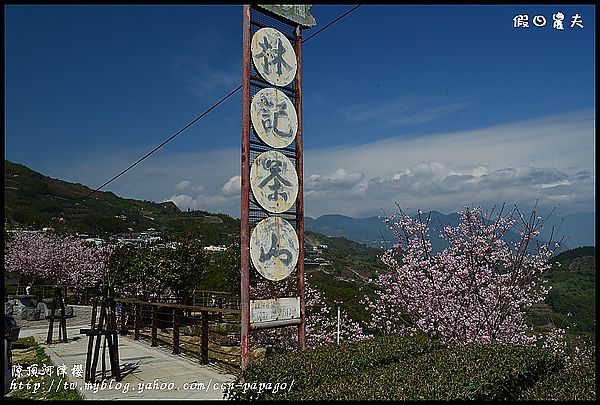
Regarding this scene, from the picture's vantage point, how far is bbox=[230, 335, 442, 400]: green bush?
13.5 ft

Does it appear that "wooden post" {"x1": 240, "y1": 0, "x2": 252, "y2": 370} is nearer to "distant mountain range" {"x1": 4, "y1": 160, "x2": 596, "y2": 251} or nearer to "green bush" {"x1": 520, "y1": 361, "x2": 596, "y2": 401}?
"green bush" {"x1": 520, "y1": 361, "x2": 596, "y2": 401}

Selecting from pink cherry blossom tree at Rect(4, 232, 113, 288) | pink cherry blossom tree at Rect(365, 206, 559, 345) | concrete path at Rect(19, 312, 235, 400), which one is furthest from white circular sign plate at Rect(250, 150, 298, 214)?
pink cherry blossom tree at Rect(4, 232, 113, 288)

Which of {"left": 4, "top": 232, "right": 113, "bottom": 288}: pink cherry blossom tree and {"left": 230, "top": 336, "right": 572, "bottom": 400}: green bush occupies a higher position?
{"left": 4, "top": 232, "right": 113, "bottom": 288}: pink cherry blossom tree

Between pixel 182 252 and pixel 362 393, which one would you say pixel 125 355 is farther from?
pixel 362 393

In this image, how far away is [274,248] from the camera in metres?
5.88

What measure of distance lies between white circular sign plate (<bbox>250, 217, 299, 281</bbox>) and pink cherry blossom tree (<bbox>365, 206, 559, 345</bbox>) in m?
2.50

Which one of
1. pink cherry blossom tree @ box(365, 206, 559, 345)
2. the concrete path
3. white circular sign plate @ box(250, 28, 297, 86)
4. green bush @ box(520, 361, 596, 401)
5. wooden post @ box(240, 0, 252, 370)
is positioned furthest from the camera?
pink cherry blossom tree @ box(365, 206, 559, 345)

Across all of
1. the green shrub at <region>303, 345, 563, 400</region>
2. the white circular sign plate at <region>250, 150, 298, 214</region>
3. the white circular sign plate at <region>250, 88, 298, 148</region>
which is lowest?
the green shrub at <region>303, 345, 563, 400</region>

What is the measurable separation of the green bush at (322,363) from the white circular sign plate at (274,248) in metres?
1.12

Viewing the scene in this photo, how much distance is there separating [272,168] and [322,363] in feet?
7.72

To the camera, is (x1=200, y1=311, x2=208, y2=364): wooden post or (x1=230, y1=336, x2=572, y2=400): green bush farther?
(x1=200, y1=311, x2=208, y2=364): wooden post

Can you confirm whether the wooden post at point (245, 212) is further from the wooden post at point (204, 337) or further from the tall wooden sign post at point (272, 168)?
the wooden post at point (204, 337)

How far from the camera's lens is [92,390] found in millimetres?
5398

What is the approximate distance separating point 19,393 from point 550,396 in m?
5.32
